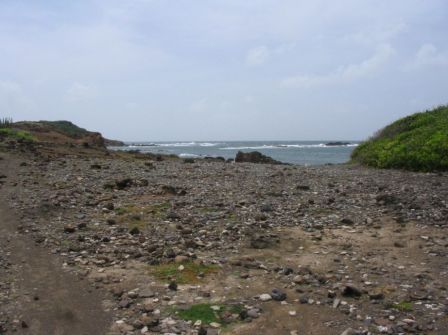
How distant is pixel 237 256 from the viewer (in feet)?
29.9

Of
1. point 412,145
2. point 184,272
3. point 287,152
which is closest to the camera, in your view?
point 184,272

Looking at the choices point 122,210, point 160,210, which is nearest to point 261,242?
point 160,210

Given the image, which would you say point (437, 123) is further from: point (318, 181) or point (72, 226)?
point (72, 226)

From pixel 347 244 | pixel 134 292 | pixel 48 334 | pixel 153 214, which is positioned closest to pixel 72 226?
pixel 153 214

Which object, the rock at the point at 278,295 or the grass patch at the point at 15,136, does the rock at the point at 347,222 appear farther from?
the grass patch at the point at 15,136

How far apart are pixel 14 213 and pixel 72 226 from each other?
2.47 metres

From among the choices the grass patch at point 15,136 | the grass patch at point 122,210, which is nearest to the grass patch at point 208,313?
the grass patch at point 122,210

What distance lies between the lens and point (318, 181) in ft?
58.5

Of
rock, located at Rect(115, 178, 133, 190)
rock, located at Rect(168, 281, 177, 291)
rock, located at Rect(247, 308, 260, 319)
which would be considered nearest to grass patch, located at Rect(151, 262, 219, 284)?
rock, located at Rect(168, 281, 177, 291)

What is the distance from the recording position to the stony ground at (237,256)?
21.4ft

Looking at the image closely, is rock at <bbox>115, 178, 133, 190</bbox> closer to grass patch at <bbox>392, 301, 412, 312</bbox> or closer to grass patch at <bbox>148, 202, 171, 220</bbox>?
grass patch at <bbox>148, 202, 171, 220</bbox>

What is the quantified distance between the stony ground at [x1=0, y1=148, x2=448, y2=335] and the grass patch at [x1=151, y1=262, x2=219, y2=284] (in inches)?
0.8

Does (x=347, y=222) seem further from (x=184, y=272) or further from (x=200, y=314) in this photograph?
(x=200, y=314)

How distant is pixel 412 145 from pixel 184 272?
1750 cm
